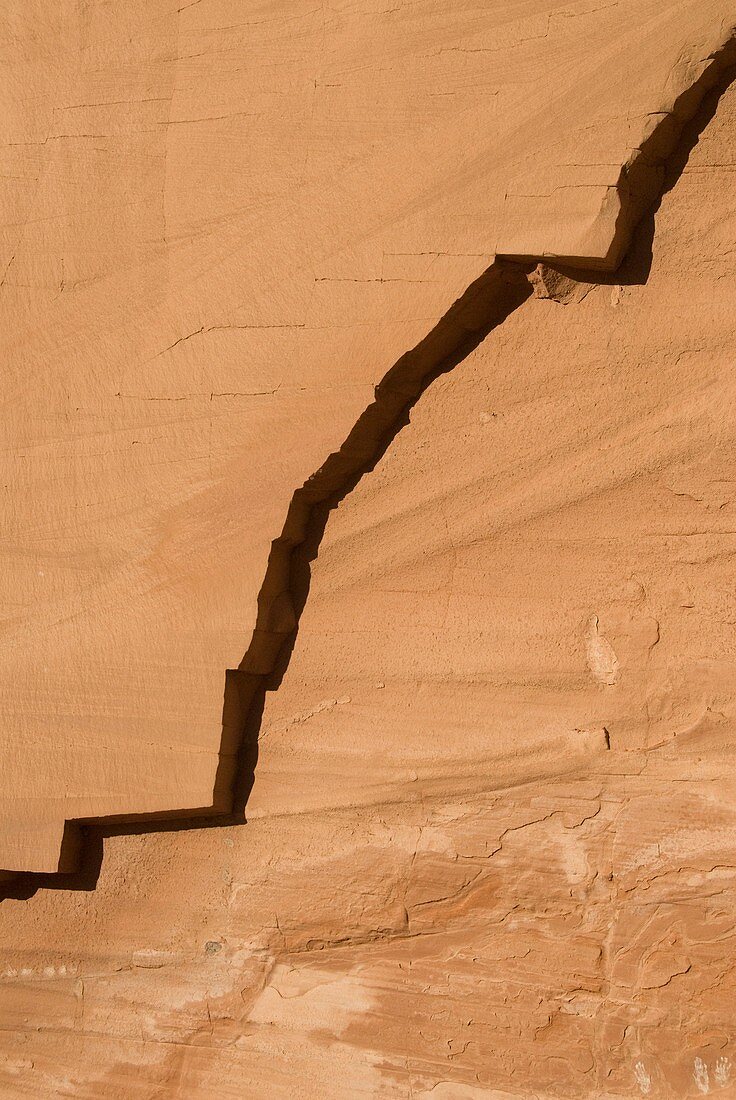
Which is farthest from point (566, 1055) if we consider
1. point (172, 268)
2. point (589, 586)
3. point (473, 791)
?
point (172, 268)

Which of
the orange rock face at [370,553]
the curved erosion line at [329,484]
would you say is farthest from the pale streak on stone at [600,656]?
the curved erosion line at [329,484]

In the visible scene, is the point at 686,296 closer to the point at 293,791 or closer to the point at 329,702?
the point at 329,702

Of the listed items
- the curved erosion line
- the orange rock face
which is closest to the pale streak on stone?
the orange rock face

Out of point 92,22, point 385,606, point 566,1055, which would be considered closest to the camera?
point 566,1055

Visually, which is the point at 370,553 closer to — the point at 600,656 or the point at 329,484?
the point at 329,484

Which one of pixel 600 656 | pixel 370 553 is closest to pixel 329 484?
pixel 370 553

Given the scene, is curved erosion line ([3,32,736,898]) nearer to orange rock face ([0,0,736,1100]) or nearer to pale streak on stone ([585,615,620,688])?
orange rock face ([0,0,736,1100])

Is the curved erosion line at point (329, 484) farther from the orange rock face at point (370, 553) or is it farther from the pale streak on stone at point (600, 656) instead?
the pale streak on stone at point (600, 656)
